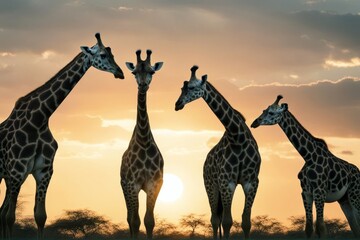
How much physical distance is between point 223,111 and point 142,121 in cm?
244

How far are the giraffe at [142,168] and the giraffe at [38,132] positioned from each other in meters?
1.07

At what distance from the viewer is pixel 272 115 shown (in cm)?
2359

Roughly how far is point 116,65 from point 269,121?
5251 mm

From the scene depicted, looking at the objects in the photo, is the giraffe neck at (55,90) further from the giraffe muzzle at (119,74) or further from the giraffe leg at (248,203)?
the giraffe leg at (248,203)

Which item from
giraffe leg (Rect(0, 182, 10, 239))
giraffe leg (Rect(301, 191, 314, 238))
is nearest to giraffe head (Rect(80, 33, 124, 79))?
giraffe leg (Rect(0, 182, 10, 239))

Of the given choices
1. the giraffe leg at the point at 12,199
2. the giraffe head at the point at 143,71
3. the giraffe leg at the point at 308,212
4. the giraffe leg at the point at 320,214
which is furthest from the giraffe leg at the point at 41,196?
the giraffe leg at the point at 320,214

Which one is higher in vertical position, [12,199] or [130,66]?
[130,66]

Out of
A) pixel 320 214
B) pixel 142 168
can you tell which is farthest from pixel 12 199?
pixel 320 214

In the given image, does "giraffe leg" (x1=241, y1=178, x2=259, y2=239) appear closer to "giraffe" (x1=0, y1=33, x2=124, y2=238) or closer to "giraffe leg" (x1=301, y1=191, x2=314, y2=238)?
"giraffe leg" (x1=301, y1=191, x2=314, y2=238)

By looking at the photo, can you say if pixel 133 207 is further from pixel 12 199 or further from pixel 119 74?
pixel 119 74

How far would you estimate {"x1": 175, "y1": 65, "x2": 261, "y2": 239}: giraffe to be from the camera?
840 inches

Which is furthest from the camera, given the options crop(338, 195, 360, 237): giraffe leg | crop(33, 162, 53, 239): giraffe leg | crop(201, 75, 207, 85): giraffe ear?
crop(338, 195, 360, 237): giraffe leg

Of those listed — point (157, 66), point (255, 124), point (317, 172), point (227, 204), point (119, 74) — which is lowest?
point (227, 204)

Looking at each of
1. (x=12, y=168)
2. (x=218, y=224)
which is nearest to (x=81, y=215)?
(x=218, y=224)
